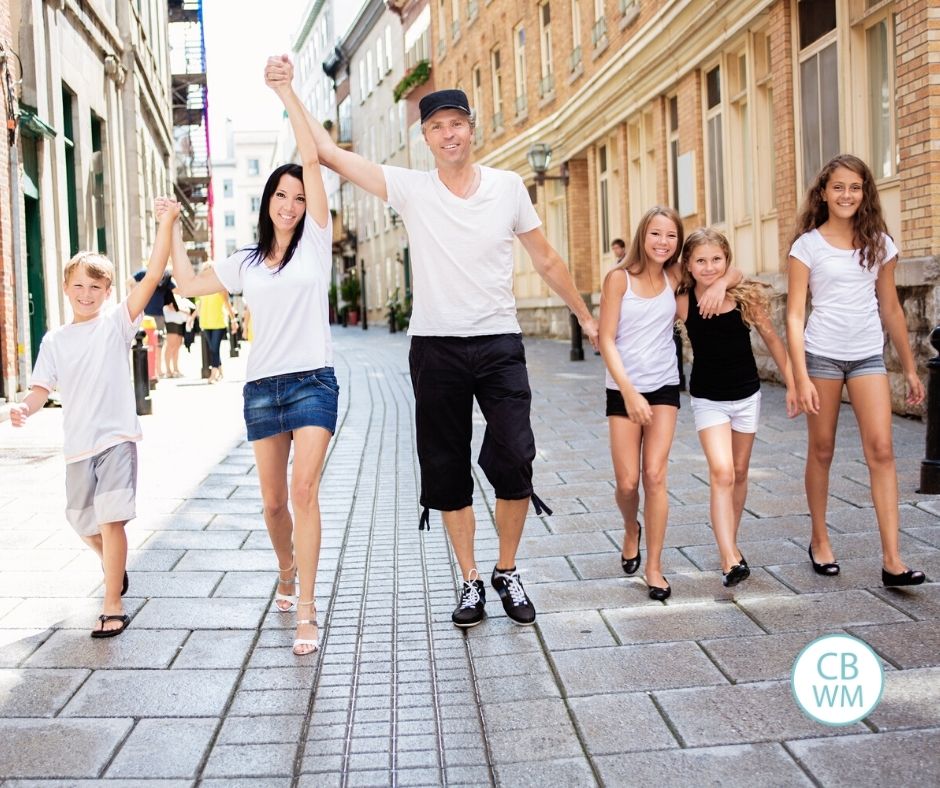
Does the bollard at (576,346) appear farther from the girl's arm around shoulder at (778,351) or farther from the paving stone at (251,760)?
the paving stone at (251,760)

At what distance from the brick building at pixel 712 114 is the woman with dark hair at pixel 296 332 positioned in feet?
7.40

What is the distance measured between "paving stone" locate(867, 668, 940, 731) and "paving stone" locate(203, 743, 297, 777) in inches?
64.6

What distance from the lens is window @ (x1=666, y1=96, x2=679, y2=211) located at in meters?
18.2

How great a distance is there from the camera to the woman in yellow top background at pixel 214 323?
686 inches

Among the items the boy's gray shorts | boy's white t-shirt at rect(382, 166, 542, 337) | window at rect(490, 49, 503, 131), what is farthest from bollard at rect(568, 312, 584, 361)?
the boy's gray shorts

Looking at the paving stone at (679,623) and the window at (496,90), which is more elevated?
the window at (496,90)

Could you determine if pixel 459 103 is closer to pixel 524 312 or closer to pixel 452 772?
pixel 452 772

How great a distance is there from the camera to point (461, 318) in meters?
4.43

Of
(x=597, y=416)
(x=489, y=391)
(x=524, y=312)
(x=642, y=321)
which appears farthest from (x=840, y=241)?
(x=524, y=312)

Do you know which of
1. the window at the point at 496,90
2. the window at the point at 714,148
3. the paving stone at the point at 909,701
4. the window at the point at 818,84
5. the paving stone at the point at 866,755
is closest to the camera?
the paving stone at the point at 866,755

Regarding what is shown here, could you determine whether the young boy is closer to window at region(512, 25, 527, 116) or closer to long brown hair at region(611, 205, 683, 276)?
long brown hair at region(611, 205, 683, 276)

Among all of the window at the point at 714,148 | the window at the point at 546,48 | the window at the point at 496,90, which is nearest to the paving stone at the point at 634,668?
the window at the point at 714,148

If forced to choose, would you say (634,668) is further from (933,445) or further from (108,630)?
(933,445)

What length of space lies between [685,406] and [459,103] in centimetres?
784
